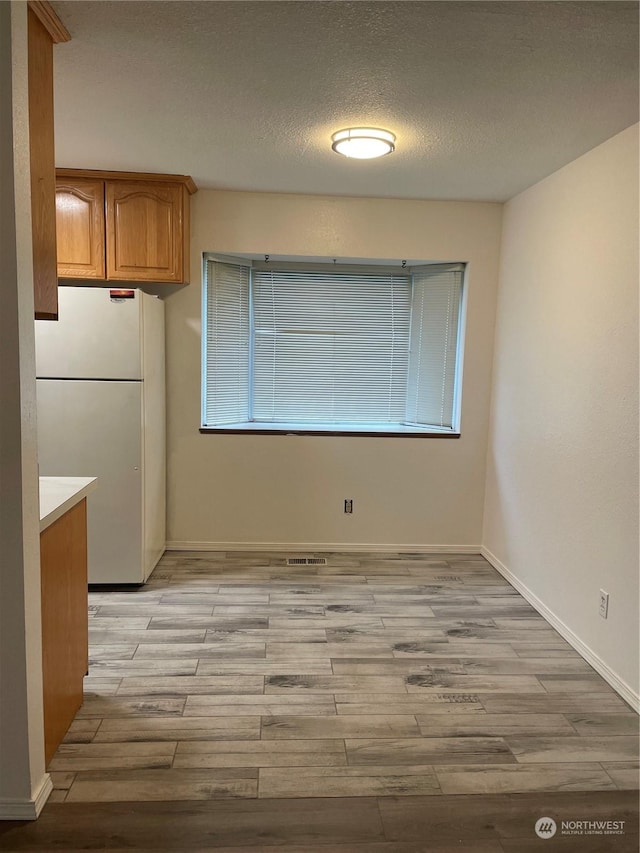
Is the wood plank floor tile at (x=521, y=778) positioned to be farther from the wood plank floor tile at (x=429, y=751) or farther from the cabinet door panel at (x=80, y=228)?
the cabinet door panel at (x=80, y=228)

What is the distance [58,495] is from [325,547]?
235 cm

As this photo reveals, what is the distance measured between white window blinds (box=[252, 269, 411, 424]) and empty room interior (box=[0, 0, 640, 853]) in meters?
0.02

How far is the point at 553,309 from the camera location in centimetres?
314

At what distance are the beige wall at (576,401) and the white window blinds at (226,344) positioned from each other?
1855mm

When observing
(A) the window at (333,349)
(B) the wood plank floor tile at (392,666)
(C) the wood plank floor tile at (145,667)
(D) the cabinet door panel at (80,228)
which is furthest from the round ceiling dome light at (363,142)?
(C) the wood plank floor tile at (145,667)

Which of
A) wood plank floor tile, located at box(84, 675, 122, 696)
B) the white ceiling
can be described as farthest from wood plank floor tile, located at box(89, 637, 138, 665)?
the white ceiling

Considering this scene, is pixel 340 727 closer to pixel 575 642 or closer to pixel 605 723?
pixel 605 723

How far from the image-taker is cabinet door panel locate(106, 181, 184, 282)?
3424 millimetres

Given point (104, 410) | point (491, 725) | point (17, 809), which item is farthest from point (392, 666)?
point (104, 410)

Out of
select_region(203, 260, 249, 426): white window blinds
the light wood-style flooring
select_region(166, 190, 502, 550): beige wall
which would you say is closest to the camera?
the light wood-style flooring

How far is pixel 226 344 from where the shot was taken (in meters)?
4.11

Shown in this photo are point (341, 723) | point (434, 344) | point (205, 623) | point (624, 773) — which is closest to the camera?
point (624, 773)

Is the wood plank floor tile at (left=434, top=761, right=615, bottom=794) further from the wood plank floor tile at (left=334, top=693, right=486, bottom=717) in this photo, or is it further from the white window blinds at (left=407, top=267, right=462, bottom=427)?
the white window blinds at (left=407, top=267, right=462, bottom=427)

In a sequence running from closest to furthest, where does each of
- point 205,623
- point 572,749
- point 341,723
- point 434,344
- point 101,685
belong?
point 572,749 < point 341,723 < point 101,685 < point 205,623 < point 434,344
